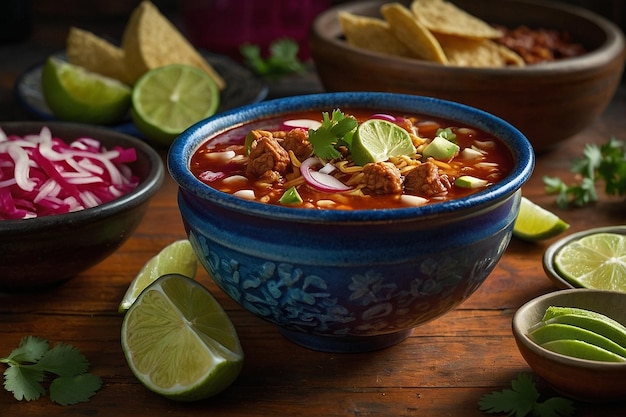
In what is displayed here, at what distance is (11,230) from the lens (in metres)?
2.29

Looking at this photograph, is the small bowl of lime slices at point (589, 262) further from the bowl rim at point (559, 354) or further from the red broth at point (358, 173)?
the red broth at point (358, 173)

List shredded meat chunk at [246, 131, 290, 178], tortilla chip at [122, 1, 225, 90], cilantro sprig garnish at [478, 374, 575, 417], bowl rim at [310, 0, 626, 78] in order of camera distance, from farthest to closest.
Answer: tortilla chip at [122, 1, 225, 90] < bowl rim at [310, 0, 626, 78] < shredded meat chunk at [246, 131, 290, 178] < cilantro sprig garnish at [478, 374, 575, 417]

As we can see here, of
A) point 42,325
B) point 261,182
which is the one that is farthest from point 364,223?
point 42,325

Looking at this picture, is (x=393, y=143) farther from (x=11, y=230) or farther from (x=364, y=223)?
(x=11, y=230)

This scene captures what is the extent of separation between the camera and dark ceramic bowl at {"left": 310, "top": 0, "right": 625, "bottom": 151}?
3.27m

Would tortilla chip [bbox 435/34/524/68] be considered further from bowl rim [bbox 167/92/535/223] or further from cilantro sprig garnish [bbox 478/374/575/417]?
cilantro sprig garnish [bbox 478/374/575/417]

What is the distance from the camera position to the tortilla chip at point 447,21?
11.6 feet

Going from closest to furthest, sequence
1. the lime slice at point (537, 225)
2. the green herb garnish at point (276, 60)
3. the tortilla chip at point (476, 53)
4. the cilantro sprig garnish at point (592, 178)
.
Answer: the lime slice at point (537, 225)
the cilantro sprig garnish at point (592, 178)
the tortilla chip at point (476, 53)
the green herb garnish at point (276, 60)

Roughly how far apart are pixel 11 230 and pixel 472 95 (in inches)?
66.2

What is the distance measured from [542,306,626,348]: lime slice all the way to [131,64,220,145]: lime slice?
1772 mm

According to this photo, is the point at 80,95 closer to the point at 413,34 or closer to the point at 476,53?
the point at 413,34

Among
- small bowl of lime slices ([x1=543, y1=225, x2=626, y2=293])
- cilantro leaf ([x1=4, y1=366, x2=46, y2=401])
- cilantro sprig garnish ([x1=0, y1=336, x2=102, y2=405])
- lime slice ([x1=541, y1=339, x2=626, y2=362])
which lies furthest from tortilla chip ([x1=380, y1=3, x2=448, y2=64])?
cilantro leaf ([x1=4, y1=366, x2=46, y2=401])

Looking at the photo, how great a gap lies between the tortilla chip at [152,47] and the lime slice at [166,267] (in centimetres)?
148

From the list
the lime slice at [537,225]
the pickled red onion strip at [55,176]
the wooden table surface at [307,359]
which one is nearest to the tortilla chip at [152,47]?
the pickled red onion strip at [55,176]
